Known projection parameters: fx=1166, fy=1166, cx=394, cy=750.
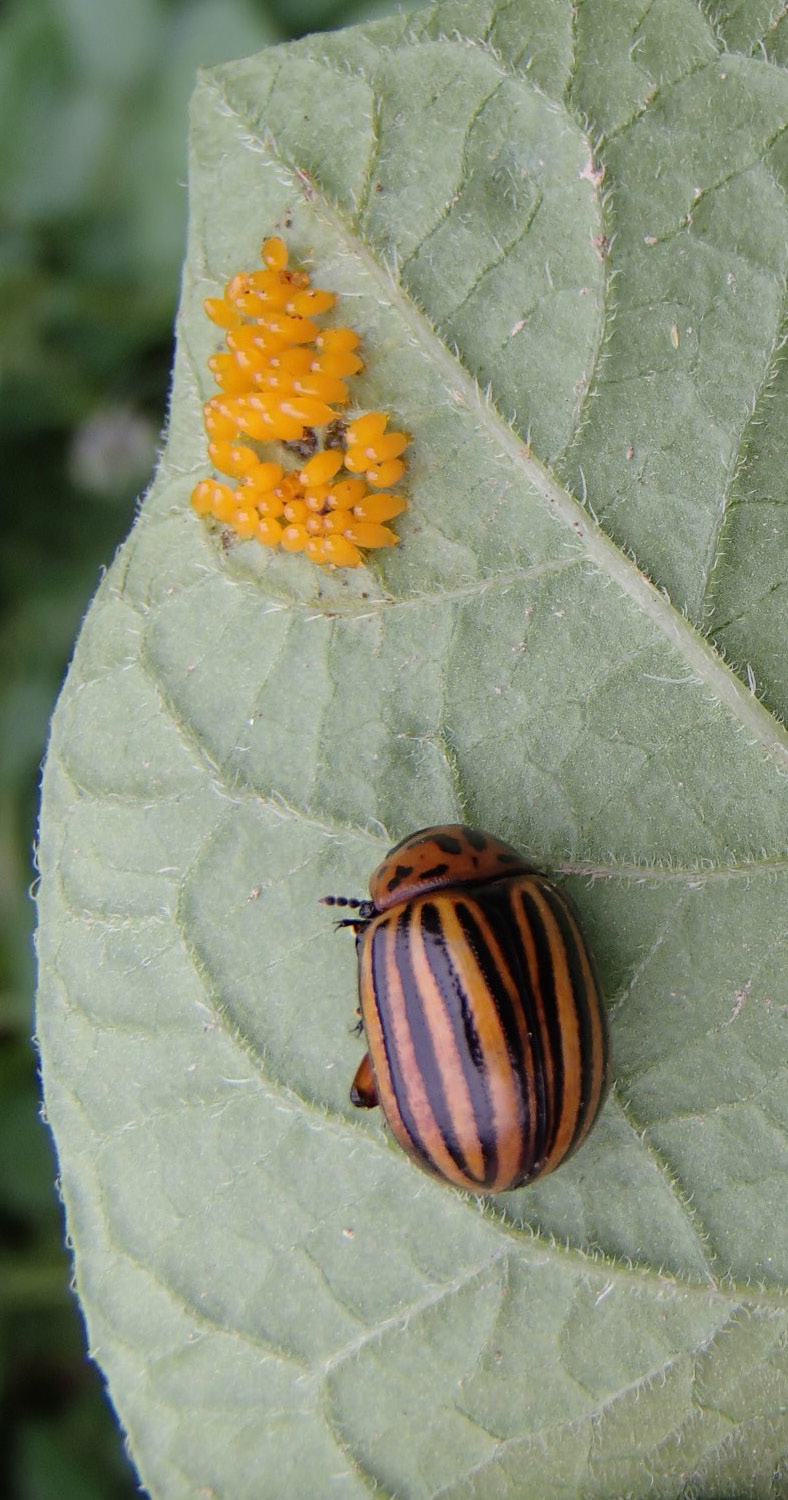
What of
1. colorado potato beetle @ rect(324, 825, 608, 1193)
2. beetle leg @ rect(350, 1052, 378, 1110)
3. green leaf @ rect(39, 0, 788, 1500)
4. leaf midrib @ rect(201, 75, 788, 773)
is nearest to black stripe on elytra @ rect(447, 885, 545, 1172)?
colorado potato beetle @ rect(324, 825, 608, 1193)

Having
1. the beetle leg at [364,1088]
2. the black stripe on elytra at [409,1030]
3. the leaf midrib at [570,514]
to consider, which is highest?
the leaf midrib at [570,514]

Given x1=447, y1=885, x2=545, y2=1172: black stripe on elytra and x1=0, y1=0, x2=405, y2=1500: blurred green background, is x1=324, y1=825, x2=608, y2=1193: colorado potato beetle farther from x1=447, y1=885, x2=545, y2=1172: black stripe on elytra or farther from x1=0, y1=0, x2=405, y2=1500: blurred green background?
x1=0, y1=0, x2=405, y2=1500: blurred green background

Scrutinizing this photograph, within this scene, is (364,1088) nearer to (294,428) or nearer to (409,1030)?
(409,1030)

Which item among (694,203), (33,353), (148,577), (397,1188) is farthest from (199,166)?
(397,1188)

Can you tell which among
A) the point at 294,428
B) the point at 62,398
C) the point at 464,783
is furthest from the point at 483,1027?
the point at 62,398

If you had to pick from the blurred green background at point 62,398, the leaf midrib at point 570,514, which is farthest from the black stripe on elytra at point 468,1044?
the blurred green background at point 62,398

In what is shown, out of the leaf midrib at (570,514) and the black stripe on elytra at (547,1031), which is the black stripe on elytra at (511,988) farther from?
the leaf midrib at (570,514)
